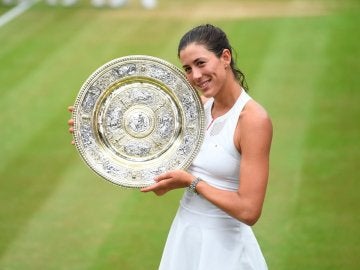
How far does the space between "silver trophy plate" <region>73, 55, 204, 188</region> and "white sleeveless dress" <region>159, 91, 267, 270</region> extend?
0.21m

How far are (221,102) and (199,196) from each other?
0.49 metres

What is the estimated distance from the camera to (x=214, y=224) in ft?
14.9

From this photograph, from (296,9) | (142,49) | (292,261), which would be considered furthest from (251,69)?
(292,261)

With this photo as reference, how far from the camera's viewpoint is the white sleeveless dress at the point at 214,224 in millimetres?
4352

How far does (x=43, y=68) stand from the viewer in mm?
12406

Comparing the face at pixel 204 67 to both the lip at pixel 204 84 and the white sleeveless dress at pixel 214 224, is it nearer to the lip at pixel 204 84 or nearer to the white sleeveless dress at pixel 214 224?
the lip at pixel 204 84

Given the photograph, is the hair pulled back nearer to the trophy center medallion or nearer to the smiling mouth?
the smiling mouth

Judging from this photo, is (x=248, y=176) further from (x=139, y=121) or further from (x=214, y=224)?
(x=139, y=121)

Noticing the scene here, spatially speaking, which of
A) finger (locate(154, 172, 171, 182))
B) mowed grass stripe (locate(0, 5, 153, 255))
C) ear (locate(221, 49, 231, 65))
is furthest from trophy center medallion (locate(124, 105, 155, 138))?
mowed grass stripe (locate(0, 5, 153, 255))

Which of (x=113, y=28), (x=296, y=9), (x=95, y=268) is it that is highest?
(x=296, y=9)

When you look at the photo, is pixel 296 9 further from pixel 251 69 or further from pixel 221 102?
pixel 221 102

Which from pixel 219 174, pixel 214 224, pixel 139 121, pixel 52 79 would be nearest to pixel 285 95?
pixel 52 79

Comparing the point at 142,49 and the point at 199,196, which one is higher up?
the point at 142,49

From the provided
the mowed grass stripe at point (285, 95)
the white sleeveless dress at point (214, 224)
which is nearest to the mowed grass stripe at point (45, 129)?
the mowed grass stripe at point (285, 95)
